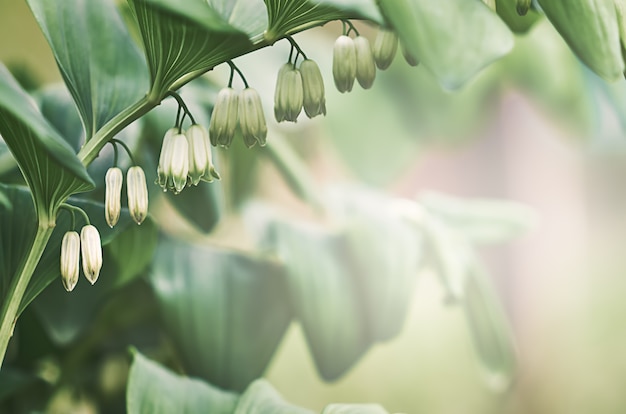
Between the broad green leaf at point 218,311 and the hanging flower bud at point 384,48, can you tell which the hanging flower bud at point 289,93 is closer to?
the hanging flower bud at point 384,48

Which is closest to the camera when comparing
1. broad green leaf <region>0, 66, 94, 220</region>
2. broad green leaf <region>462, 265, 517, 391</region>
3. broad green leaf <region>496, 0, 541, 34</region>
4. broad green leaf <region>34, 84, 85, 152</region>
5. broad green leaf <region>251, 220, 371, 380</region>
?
broad green leaf <region>0, 66, 94, 220</region>

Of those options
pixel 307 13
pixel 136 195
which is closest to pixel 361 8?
pixel 307 13

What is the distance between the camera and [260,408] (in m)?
0.43

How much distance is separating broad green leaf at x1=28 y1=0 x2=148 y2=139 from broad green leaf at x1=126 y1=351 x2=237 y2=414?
165mm

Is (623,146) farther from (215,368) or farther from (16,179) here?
(16,179)

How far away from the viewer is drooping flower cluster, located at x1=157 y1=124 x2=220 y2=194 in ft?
1.14

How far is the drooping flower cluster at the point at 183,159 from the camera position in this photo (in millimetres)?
346

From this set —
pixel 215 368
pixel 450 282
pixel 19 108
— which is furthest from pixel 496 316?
pixel 19 108

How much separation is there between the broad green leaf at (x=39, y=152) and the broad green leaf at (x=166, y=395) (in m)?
0.14

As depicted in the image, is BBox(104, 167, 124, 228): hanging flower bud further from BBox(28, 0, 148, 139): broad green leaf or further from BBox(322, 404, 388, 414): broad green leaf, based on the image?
BBox(322, 404, 388, 414): broad green leaf

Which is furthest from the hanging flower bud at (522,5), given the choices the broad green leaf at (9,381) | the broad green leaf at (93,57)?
the broad green leaf at (9,381)

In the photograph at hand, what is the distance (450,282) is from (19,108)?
0.46 m

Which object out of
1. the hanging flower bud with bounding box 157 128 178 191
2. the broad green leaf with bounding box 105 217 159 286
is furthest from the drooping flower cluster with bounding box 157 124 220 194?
the broad green leaf with bounding box 105 217 159 286

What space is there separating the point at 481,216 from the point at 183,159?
0.52m
